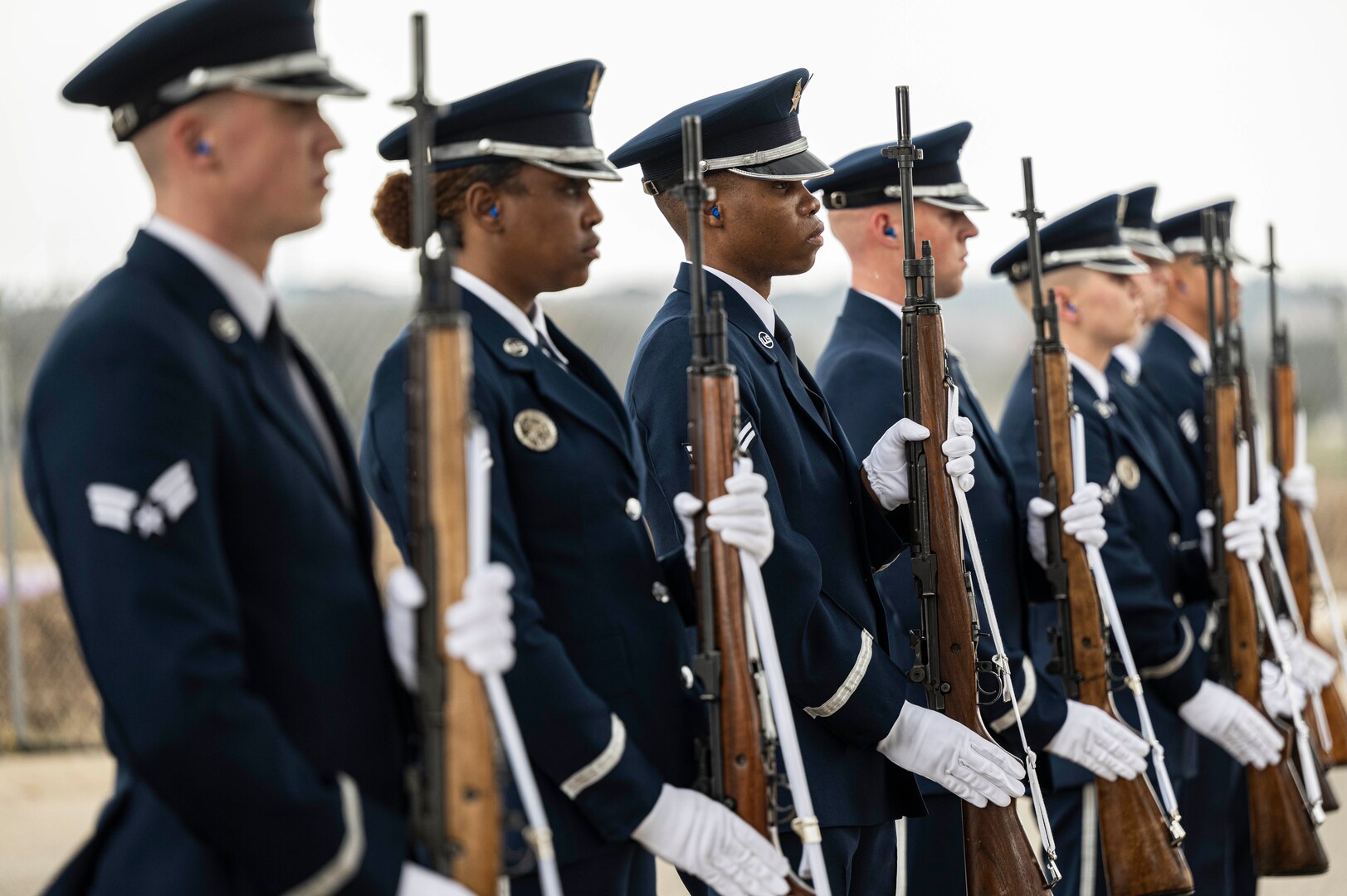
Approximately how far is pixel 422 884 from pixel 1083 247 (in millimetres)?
3970

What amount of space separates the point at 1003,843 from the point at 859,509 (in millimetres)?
805

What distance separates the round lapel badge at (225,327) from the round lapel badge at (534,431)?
715mm

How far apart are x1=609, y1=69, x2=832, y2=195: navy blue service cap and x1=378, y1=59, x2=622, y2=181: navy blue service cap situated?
2.09ft

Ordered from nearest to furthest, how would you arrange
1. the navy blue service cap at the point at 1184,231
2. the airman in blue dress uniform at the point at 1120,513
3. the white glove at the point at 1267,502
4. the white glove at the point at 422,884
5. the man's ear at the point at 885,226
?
the white glove at the point at 422,884, the man's ear at the point at 885,226, the airman in blue dress uniform at the point at 1120,513, the white glove at the point at 1267,502, the navy blue service cap at the point at 1184,231

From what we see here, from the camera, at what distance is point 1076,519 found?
4.39 meters

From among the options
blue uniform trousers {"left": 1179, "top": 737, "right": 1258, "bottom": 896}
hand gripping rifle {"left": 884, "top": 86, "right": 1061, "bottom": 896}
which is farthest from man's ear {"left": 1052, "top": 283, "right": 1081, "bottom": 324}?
hand gripping rifle {"left": 884, "top": 86, "right": 1061, "bottom": 896}

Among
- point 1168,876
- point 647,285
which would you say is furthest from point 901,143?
point 647,285

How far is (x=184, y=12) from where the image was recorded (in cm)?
221

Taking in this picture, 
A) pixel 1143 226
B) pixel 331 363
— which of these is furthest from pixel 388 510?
pixel 331 363

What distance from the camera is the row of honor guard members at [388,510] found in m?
1.96

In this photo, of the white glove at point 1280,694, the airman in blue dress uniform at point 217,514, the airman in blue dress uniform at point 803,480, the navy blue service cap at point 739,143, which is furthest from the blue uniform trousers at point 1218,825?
the airman in blue dress uniform at point 217,514

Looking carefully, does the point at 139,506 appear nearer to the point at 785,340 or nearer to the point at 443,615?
the point at 443,615

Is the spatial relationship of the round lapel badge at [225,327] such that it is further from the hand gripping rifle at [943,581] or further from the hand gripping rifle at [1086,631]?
the hand gripping rifle at [1086,631]

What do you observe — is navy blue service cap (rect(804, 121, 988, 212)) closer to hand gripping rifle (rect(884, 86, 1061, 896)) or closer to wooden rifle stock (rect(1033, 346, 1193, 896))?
wooden rifle stock (rect(1033, 346, 1193, 896))
